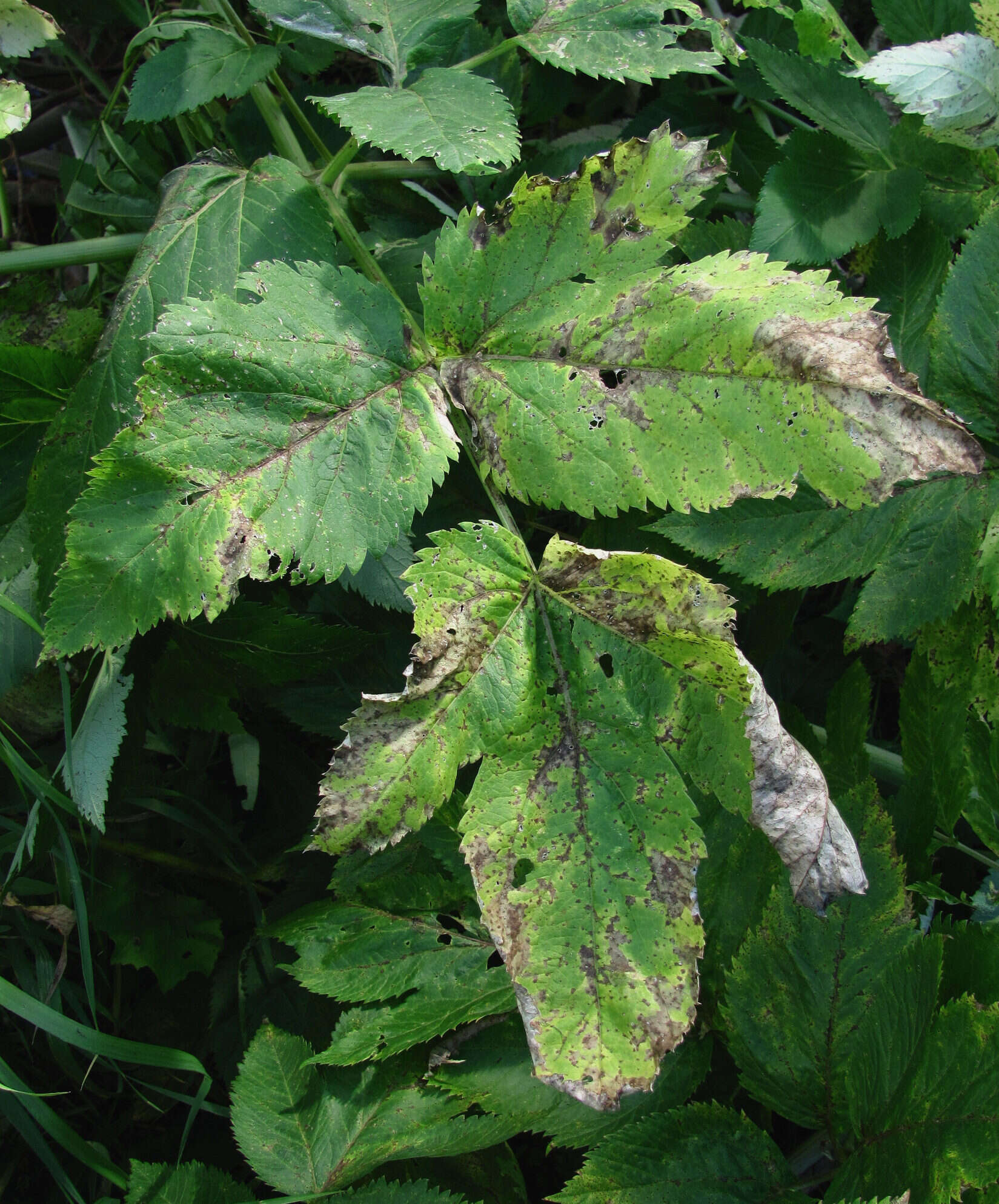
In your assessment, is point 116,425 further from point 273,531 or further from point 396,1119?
point 396,1119

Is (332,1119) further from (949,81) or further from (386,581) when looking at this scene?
(949,81)

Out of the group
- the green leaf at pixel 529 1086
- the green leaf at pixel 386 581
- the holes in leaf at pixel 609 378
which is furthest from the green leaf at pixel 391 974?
the holes in leaf at pixel 609 378

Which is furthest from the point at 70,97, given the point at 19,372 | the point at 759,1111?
the point at 759,1111

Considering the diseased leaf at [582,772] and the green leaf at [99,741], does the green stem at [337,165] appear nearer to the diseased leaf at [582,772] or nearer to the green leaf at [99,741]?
the diseased leaf at [582,772]

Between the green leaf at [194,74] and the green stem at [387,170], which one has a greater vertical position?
the green leaf at [194,74]

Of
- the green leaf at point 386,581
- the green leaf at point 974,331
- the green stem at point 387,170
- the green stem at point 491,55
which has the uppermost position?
the green stem at point 491,55

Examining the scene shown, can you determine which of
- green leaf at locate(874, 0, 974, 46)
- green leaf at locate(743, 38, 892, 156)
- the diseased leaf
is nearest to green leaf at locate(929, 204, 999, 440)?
green leaf at locate(743, 38, 892, 156)

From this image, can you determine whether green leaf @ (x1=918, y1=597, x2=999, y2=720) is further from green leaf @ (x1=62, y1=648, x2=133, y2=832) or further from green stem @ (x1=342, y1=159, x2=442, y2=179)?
green leaf @ (x1=62, y1=648, x2=133, y2=832)

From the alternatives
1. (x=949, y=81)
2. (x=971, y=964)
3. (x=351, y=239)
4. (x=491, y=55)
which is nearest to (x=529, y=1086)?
(x=971, y=964)
